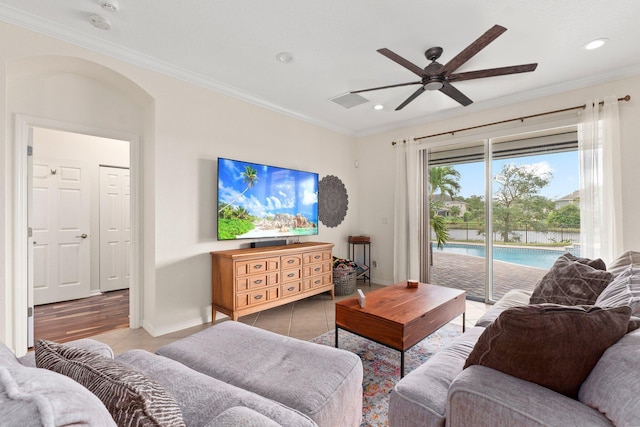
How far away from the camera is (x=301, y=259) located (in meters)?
3.65

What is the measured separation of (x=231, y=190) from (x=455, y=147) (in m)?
3.24

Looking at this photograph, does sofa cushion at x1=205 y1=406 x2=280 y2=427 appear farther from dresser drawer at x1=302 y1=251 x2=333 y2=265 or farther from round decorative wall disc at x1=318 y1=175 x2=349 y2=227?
round decorative wall disc at x1=318 y1=175 x2=349 y2=227

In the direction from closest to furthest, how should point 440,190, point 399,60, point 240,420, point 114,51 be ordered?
point 240,420 → point 399,60 → point 114,51 → point 440,190

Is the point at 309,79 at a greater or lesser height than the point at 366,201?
greater

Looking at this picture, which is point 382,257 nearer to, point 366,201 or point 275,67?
point 366,201

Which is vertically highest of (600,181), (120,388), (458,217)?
(600,181)

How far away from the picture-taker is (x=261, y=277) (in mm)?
3197

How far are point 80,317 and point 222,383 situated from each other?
11.1 ft

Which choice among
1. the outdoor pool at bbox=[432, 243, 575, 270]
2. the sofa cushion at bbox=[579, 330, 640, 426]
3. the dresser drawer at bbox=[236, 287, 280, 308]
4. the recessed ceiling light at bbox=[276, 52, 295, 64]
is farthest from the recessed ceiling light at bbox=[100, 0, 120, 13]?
the outdoor pool at bbox=[432, 243, 575, 270]

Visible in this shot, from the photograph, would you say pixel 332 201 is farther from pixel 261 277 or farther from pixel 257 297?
pixel 257 297

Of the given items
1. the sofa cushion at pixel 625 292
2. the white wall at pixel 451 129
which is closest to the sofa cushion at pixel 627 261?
the sofa cushion at pixel 625 292

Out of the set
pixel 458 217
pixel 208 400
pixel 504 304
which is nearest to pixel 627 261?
pixel 504 304

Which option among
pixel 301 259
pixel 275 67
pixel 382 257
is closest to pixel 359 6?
pixel 275 67

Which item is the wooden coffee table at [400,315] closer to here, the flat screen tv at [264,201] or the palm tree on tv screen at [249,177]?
the flat screen tv at [264,201]
